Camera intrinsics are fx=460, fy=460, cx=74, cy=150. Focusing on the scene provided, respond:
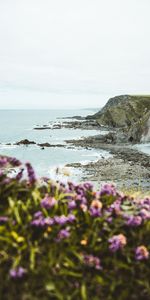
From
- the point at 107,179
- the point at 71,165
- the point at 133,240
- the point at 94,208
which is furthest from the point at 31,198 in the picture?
the point at 71,165

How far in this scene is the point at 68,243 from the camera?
15.7 ft

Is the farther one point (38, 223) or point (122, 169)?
point (122, 169)

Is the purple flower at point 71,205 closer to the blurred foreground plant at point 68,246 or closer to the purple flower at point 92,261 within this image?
the blurred foreground plant at point 68,246

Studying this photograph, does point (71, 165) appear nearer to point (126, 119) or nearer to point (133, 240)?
point (133, 240)

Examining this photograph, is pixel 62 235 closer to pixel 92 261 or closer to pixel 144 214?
pixel 92 261

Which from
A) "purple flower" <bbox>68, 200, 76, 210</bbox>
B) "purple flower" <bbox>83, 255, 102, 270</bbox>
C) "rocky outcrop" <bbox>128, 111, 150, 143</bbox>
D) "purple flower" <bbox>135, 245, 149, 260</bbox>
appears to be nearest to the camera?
"purple flower" <bbox>83, 255, 102, 270</bbox>

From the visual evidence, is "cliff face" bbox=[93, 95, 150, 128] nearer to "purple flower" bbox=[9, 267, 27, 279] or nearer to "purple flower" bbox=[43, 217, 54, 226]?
"purple flower" bbox=[43, 217, 54, 226]

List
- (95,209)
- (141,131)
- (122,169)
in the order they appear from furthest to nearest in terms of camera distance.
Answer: (141,131) < (122,169) < (95,209)

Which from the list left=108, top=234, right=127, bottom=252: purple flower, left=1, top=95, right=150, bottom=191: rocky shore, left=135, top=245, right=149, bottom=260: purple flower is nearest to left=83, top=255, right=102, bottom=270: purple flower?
left=108, top=234, right=127, bottom=252: purple flower

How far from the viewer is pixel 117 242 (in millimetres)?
4707

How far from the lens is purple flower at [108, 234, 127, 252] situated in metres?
4.70

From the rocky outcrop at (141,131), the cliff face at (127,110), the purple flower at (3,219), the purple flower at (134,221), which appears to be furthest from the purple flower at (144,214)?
the cliff face at (127,110)

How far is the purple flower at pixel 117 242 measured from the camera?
4.70 metres

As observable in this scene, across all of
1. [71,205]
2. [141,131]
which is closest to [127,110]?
[141,131]
